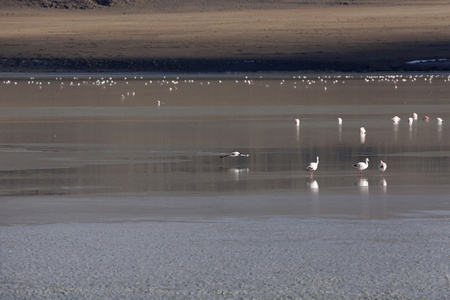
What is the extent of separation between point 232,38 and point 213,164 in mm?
93590

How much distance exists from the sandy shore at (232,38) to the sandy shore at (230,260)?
74.9 m

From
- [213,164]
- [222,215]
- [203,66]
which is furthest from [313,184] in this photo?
[203,66]

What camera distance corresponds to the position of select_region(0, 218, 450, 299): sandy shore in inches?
267

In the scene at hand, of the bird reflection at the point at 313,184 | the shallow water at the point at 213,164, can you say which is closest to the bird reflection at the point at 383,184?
the shallow water at the point at 213,164

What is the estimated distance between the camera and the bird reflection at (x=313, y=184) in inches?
449

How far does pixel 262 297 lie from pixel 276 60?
8382 cm

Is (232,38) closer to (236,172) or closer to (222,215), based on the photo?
(236,172)

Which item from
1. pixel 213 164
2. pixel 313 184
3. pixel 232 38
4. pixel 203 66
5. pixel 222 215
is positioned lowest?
pixel 222 215

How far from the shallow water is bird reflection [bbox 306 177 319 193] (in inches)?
0.5

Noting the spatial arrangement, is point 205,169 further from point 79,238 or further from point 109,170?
point 79,238

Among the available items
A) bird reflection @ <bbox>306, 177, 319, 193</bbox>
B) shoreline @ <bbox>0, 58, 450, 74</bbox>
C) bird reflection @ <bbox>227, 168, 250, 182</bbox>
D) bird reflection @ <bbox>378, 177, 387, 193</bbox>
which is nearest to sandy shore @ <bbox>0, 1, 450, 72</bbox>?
shoreline @ <bbox>0, 58, 450, 74</bbox>

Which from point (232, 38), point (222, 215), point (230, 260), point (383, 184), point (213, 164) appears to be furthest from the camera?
point (232, 38)

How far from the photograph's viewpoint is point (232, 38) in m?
107

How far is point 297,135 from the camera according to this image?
1939 cm
